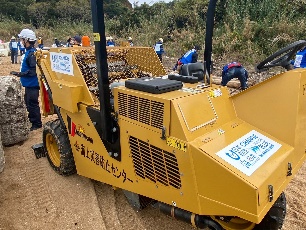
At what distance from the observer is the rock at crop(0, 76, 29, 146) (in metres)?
4.47

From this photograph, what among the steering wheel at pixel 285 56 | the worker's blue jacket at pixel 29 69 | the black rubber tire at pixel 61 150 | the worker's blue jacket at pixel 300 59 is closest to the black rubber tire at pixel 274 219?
the steering wheel at pixel 285 56

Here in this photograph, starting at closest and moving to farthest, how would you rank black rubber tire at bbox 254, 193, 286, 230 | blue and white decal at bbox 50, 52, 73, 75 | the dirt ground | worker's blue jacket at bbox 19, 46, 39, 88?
black rubber tire at bbox 254, 193, 286, 230
the dirt ground
blue and white decal at bbox 50, 52, 73, 75
worker's blue jacket at bbox 19, 46, 39, 88

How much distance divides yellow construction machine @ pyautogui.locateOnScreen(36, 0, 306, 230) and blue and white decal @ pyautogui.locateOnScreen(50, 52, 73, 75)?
0.04 feet

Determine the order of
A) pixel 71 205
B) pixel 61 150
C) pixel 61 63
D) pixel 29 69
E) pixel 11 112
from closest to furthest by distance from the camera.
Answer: pixel 71 205, pixel 61 63, pixel 61 150, pixel 11 112, pixel 29 69

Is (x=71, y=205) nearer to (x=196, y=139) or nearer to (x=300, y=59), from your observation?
(x=196, y=139)

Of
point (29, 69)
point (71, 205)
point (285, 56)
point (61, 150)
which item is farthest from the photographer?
point (29, 69)

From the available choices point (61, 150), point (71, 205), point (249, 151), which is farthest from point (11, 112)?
point (249, 151)

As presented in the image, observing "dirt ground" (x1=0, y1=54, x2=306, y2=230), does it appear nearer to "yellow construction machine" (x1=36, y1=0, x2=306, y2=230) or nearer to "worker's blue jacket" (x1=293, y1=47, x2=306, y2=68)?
"yellow construction machine" (x1=36, y1=0, x2=306, y2=230)

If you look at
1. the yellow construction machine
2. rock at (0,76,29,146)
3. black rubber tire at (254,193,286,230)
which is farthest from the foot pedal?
black rubber tire at (254,193,286,230)

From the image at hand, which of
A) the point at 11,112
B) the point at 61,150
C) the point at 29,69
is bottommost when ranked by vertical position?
the point at 61,150

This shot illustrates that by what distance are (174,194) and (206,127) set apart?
0.59 m

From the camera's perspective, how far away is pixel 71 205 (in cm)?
327

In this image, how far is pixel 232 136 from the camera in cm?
241

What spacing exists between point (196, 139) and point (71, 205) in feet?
5.95
